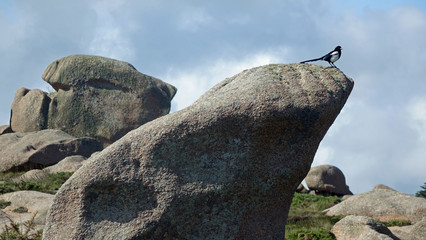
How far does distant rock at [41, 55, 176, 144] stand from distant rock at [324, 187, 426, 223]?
1405 centimetres

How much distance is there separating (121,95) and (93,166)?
79.3ft

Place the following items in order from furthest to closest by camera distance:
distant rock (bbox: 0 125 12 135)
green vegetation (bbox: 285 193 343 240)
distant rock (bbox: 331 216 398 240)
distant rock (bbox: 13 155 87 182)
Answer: distant rock (bbox: 0 125 12 135) < distant rock (bbox: 13 155 87 182) < distant rock (bbox: 331 216 398 240) < green vegetation (bbox: 285 193 343 240)

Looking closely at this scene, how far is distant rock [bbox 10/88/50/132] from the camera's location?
103 ft

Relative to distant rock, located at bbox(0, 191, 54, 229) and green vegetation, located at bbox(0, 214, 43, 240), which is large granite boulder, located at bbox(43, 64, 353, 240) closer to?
green vegetation, located at bbox(0, 214, 43, 240)

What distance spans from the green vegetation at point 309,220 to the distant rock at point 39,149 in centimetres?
1074

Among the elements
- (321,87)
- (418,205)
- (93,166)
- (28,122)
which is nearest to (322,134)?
(321,87)

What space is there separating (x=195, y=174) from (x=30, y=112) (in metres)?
26.4

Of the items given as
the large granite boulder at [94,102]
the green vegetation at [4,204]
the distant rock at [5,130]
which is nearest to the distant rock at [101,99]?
the large granite boulder at [94,102]

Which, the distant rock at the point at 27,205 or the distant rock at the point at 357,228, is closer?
the distant rock at the point at 357,228

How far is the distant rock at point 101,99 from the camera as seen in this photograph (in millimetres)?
30844

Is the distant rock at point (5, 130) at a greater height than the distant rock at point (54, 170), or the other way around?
the distant rock at point (5, 130)

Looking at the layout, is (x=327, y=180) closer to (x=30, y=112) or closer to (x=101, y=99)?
(x=101, y=99)

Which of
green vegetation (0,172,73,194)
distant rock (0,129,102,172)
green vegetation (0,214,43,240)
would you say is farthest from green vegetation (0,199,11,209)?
distant rock (0,129,102,172)

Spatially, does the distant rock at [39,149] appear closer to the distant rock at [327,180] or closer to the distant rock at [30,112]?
the distant rock at [30,112]
